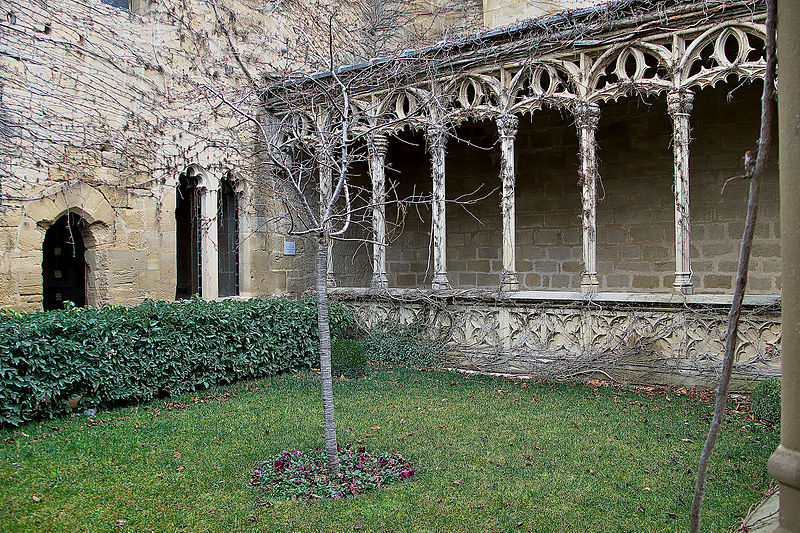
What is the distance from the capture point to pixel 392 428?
6.00m

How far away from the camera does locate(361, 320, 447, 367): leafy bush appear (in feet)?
30.1

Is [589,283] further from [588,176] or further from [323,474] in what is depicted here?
[323,474]

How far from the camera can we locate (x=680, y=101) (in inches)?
297

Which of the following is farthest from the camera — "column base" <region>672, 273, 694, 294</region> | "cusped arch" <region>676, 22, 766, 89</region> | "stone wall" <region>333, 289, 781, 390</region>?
"column base" <region>672, 273, 694, 294</region>

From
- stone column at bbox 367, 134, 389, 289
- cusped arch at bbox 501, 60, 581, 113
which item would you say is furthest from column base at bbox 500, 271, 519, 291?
cusped arch at bbox 501, 60, 581, 113

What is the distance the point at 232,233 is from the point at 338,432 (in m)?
5.67

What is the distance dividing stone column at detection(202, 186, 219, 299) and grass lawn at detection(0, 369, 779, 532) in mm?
3015

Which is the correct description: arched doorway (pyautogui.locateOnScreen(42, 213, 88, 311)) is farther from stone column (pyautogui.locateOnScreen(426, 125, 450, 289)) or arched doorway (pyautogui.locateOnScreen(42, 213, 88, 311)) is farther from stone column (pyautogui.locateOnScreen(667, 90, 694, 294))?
stone column (pyautogui.locateOnScreen(667, 90, 694, 294))

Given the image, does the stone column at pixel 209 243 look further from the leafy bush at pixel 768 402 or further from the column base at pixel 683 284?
the leafy bush at pixel 768 402

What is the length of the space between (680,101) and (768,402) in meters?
3.57

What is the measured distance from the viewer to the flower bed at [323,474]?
4.44 meters

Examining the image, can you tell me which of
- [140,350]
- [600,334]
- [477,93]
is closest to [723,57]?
[477,93]

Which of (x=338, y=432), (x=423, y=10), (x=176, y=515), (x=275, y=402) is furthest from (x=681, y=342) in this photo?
(x=423, y=10)

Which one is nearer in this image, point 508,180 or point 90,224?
point 90,224
